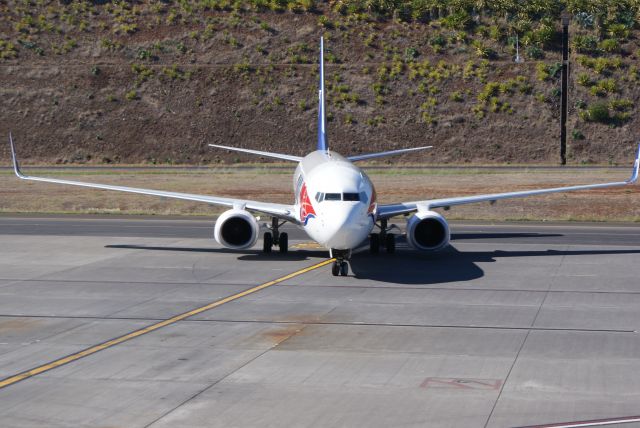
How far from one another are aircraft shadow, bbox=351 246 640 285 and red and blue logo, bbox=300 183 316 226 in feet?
7.71

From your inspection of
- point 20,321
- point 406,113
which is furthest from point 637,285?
point 406,113

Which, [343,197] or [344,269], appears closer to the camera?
[343,197]

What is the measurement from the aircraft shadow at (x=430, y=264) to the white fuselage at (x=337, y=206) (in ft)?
5.97

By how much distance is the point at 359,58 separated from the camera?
103875 mm

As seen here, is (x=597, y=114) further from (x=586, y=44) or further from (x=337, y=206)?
(x=337, y=206)

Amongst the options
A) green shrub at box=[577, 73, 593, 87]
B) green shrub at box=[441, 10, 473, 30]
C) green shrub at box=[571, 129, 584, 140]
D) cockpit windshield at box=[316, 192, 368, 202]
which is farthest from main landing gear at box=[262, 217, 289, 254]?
green shrub at box=[441, 10, 473, 30]

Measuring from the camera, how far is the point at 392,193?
56.6 m

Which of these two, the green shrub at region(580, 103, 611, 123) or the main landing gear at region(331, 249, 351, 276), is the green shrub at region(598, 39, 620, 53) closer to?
the green shrub at region(580, 103, 611, 123)

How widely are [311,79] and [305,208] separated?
237ft

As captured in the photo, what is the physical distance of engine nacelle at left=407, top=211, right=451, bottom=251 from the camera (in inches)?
1303

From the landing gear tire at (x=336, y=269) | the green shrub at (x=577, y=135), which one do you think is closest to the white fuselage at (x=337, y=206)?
the landing gear tire at (x=336, y=269)

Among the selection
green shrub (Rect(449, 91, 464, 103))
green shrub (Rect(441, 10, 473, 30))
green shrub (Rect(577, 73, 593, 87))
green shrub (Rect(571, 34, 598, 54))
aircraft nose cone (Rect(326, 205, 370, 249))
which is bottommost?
aircraft nose cone (Rect(326, 205, 370, 249))

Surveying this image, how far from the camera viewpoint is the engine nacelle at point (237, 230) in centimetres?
3350

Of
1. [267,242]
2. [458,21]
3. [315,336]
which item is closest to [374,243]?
[267,242]
